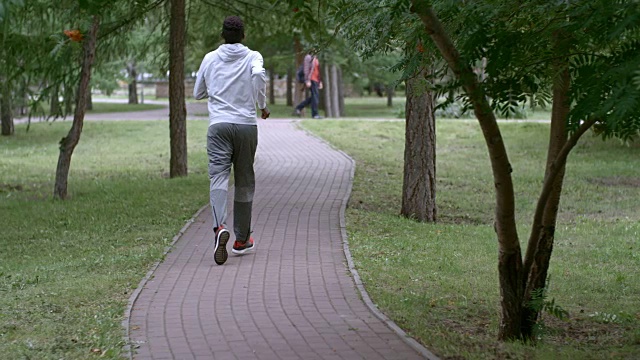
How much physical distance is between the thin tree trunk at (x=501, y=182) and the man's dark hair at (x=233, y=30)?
3.27 m

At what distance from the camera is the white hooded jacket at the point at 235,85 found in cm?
898

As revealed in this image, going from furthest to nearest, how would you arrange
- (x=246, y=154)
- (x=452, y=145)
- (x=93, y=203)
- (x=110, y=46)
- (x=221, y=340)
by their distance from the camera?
(x=452, y=145)
(x=110, y=46)
(x=93, y=203)
(x=246, y=154)
(x=221, y=340)

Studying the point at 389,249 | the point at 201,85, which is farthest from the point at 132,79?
the point at 201,85

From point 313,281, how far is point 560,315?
2.33 m

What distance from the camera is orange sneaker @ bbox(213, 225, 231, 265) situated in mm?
8773

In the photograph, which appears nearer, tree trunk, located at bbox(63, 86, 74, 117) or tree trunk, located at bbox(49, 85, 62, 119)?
tree trunk, located at bbox(49, 85, 62, 119)

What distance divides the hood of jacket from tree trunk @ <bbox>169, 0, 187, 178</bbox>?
7986 mm

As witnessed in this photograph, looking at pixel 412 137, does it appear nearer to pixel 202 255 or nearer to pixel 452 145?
pixel 202 255

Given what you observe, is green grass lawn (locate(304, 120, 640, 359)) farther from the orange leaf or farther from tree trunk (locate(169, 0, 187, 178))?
the orange leaf

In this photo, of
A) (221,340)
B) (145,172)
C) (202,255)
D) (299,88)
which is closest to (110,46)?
(145,172)

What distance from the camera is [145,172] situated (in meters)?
19.3

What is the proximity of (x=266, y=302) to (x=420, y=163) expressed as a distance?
599 cm

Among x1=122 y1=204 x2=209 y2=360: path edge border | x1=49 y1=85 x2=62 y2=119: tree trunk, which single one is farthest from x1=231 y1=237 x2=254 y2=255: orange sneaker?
x1=49 y1=85 x2=62 y2=119: tree trunk

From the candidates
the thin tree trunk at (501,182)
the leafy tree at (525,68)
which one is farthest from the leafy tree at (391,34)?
the thin tree trunk at (501,182)
